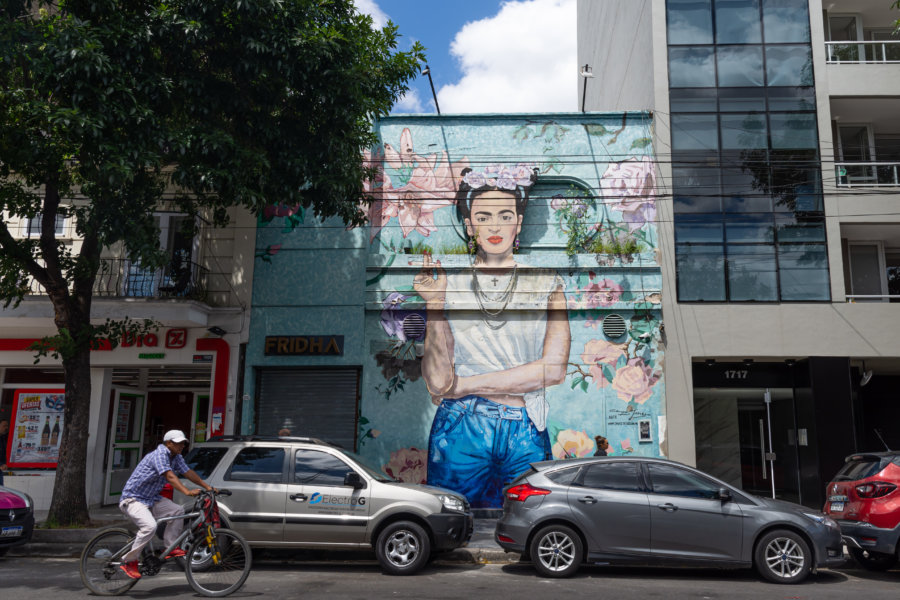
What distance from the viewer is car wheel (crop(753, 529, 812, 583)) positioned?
8664mm

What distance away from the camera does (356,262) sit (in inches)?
618

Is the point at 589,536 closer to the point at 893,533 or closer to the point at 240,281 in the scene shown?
the point at 893,533

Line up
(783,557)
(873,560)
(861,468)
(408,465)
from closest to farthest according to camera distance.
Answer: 1. (783,557)
2. (873,560)
3. (861,468)
4. (408,465)

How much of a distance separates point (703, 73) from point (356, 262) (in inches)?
357

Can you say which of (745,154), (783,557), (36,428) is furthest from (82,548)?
(745,154)

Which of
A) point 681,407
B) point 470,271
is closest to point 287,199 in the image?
point 470,271

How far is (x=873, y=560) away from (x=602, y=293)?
7.16 m

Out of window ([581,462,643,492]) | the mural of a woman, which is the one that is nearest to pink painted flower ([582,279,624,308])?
the mural of a woman

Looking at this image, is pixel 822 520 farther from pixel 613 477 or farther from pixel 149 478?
pixel 149 478

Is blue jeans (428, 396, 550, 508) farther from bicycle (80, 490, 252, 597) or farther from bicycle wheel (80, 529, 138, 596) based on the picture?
bicycle wheel (80, 529, 138, 596)

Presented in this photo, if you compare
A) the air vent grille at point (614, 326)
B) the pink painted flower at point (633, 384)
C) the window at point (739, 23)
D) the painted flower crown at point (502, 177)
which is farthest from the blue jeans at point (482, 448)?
the window at point (739, 23)

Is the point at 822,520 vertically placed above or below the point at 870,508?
below

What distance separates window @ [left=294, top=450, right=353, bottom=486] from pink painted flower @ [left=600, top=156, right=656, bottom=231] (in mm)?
9097

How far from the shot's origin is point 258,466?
31.0 feet
